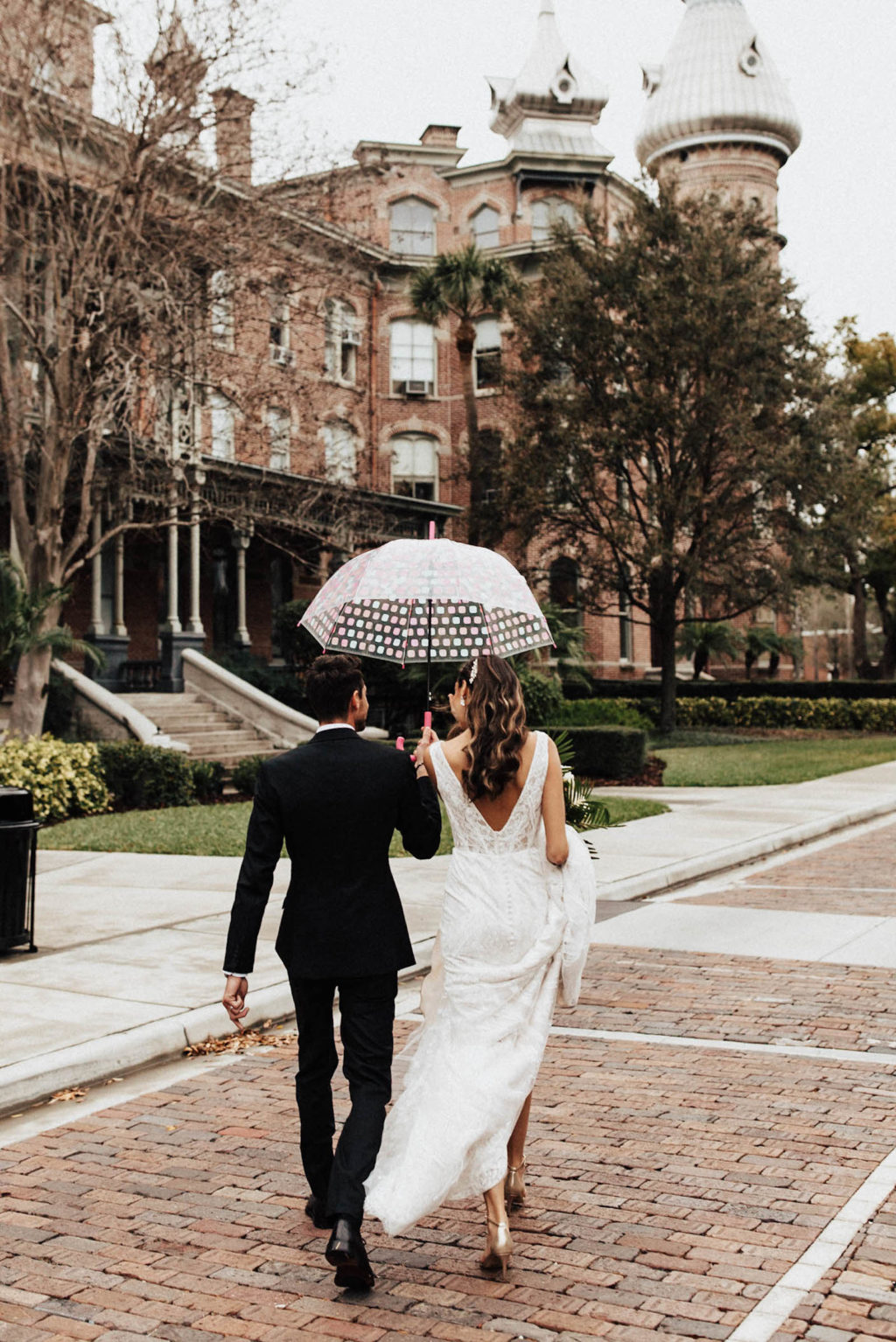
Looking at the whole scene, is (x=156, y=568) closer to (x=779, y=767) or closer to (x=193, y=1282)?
(x=779, y=767)

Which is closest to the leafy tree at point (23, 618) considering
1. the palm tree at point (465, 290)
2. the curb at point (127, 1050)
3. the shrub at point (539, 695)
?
the shrub at point (539, 695)

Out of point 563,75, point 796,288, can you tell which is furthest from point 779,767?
point 563,75

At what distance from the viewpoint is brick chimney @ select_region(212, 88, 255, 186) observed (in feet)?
66.6

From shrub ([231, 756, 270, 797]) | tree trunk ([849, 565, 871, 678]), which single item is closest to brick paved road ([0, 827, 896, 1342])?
shrub ([231, 756, 270, 797])

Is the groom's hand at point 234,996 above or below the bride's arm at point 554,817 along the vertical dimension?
below

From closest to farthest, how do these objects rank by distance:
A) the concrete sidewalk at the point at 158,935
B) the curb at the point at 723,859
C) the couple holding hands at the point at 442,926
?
1. the couple holding hands at the point at 442,926
2. the concrete sidewalk at the point at 158,935
3. the curb at the point at 723,859

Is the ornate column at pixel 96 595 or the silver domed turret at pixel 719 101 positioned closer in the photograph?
the ornate column at pixel 96 595

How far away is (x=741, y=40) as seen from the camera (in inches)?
2162

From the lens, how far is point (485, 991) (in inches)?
172

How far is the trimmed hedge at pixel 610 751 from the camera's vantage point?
22531 millimetres

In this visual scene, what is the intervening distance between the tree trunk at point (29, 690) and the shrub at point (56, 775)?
157cm

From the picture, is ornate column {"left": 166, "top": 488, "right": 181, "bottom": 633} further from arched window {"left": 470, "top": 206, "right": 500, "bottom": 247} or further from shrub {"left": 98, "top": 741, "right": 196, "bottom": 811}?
arched window {"left": 470, "top": 206, "right": 500, "bottom": 247}

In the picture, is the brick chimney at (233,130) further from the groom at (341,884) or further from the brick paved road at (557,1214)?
the groom at (341,884)

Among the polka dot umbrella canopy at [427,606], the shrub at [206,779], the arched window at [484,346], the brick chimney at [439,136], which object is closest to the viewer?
the polka dot umbrella canopy at [427,606]
